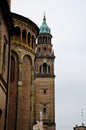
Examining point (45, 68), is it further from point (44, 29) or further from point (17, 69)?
point (17, 69)

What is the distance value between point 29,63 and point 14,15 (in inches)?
216

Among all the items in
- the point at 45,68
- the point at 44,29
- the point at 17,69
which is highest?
the point at 44,29

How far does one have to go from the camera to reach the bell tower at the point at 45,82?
71.4m

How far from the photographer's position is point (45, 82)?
74000mm

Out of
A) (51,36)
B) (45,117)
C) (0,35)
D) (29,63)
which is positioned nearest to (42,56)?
(51,36)

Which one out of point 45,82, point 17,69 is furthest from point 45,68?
point 17,69

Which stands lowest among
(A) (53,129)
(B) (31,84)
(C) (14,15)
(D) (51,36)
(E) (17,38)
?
(A) (53,129)

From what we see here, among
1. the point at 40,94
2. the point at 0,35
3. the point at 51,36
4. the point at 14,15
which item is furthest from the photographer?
the point at 51,36

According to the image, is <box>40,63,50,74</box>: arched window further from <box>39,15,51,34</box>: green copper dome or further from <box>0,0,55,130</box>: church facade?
<box>0,0,55,130</box>: church facade

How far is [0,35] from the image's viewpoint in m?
22.1

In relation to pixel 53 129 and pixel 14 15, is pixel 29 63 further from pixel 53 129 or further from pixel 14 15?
pixel 53 129

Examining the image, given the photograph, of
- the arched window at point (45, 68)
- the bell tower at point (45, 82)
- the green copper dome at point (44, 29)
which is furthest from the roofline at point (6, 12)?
the green copper dome at point (44, 29)

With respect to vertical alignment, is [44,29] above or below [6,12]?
above

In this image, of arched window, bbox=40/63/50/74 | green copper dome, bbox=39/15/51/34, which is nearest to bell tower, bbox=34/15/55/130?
arched window, bbox=40/63/50/74
